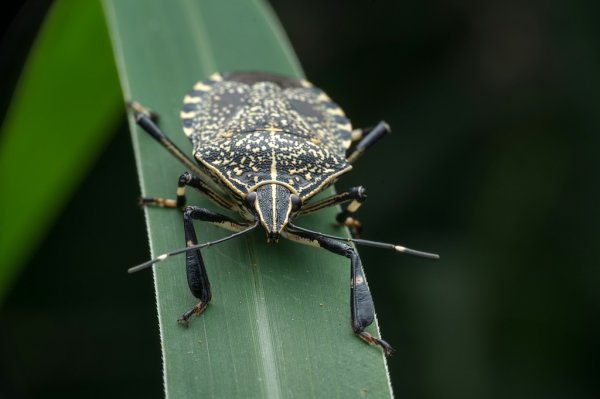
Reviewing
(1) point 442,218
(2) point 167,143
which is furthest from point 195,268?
(1) point 442,218

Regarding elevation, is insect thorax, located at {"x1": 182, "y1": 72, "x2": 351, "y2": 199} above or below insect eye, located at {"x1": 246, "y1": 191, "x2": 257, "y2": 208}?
above

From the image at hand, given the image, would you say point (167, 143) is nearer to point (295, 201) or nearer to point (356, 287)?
point (295, 201)

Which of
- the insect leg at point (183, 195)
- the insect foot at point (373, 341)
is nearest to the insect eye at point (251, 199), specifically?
the insect leg at point (183, 195)

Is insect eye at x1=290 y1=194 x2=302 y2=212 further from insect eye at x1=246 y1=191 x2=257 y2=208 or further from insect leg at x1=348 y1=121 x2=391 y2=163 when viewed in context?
insect leg at x1=348 y1=121 x2=391 y2=163

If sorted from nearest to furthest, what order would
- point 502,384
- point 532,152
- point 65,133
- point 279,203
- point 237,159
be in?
point 279,203, point 237,159, point 65,133, point 502,384, point 532,152

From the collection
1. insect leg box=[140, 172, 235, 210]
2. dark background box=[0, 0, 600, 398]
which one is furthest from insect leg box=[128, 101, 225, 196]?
dark background box=[0, 0, 600, 398]

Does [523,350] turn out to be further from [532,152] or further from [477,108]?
[477,108]

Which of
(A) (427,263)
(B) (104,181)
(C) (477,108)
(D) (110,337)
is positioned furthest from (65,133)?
(C) (477,108)
